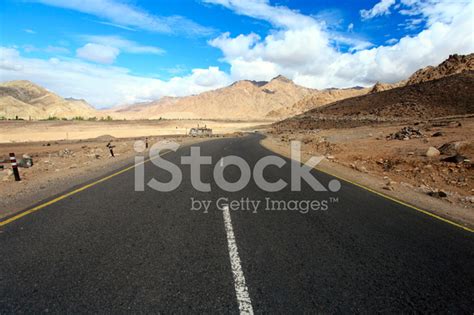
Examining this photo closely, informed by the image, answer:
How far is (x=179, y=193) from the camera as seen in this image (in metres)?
7.84

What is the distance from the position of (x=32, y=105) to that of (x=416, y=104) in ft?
493

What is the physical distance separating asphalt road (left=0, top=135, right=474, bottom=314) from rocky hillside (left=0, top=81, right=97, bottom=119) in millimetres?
105087

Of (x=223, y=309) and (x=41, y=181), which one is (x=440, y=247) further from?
(x=41, y=181)

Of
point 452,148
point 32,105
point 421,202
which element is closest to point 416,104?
point 452,148

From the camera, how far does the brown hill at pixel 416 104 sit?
141ft

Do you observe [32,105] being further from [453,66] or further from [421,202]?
[421,202]

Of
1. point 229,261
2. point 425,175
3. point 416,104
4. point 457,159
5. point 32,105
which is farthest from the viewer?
point 32,105

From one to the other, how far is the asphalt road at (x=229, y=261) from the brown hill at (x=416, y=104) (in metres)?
46.2

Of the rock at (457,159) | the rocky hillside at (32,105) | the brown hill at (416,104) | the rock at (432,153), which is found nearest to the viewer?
the rock at (457,159)

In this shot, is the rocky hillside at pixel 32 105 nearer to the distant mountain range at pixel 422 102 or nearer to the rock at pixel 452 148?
the distant mountain range at pixel 422 102

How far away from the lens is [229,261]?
394 centimetres

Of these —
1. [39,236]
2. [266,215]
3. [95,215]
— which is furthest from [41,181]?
[266,215]

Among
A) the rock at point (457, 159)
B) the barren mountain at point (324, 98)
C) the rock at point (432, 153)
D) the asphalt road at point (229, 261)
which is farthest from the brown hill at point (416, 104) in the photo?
the barren mountain at point (324, 98)

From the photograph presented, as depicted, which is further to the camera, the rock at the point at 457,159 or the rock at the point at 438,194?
the rock at the point at 457,159
